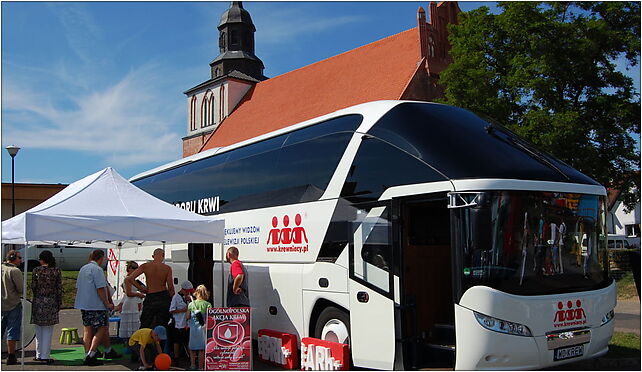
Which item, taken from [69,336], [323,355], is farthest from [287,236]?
[69,336]

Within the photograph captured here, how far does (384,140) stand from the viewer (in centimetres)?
A: 811

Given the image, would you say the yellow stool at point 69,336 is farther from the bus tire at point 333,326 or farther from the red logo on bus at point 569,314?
the red logo on bus at point 569,314

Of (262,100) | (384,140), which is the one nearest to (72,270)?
(384,140)

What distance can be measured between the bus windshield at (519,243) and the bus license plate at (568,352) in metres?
0.67

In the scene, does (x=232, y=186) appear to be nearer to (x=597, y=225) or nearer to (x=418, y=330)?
(x=418, y=330)

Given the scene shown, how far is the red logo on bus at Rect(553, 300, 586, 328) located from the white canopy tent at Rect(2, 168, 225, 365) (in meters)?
5.23

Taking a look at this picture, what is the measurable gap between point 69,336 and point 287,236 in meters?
5.54

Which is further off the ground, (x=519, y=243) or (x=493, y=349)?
(x=519, y=243)

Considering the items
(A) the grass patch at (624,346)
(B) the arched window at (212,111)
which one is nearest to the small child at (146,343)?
(A) the grass patch at (624,346)

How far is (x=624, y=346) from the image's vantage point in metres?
9.85

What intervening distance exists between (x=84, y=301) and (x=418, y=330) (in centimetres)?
524

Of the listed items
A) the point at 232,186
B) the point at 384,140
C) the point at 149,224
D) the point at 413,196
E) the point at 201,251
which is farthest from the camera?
the point at 201,251

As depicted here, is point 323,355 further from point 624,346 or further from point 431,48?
point 431,48

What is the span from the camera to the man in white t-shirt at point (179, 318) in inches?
359
